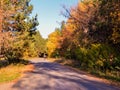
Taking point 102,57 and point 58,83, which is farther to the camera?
point 102,57

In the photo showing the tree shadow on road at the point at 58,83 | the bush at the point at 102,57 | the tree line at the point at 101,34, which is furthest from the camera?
the bush at the point at 102,57

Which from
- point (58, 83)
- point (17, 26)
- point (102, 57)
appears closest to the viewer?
point (58, 83)

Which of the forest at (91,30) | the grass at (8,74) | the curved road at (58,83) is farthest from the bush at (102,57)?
the grass at (8,74)

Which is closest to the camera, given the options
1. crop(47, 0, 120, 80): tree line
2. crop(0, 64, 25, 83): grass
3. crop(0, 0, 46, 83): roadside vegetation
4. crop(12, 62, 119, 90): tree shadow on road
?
crop(12, 62, 119, 90): tree shadow on road

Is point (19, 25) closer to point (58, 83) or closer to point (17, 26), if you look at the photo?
point (17, 26)

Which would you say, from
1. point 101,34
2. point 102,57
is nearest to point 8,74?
point 102,57

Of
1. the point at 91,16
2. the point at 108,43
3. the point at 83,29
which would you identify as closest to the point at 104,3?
the point at 108,43

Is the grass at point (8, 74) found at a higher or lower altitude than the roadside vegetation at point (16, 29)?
lower

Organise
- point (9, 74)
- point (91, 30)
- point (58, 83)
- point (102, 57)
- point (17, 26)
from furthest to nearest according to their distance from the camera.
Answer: point (17, 26)
point (91, 30)
point (102, 57)
point (9, 74)
point (58, 83)

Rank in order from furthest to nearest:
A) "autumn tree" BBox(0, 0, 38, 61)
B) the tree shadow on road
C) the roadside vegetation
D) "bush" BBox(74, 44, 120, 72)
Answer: "autumn tree" BBox(0, 0, 38, 61)
the roadside vegetation
"bush" BBox(74, 44, 120, 72)
the tree shadow on road

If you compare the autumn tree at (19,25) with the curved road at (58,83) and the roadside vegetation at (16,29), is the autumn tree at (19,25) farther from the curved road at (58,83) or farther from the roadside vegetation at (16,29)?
the curved road at (58,83)

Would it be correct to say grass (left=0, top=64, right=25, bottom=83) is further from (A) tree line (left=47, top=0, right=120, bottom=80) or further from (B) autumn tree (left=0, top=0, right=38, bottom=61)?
(A) tree line (left=47, top=0, right=120, bottom=80)

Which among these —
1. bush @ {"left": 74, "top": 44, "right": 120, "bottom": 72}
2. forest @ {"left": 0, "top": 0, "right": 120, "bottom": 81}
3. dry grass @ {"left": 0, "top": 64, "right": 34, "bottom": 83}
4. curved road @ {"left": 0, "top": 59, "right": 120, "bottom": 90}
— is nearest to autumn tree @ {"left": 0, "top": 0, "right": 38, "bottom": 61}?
forest @ {"left": 0, "top": 0, "right": 120, "bottom": 81}

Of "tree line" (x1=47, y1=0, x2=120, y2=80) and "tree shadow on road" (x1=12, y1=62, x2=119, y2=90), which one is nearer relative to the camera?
"tree shadow on road" (x1=12, y1=62, x2=119, y2=90)
